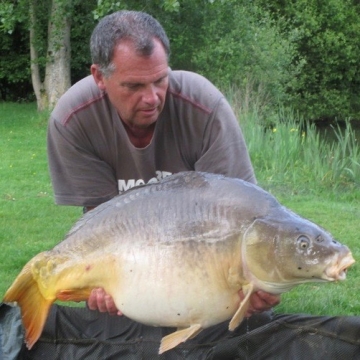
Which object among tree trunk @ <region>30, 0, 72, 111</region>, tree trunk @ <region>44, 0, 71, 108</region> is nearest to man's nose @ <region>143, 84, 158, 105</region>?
tree trunk @ <region>30, 0, 72, 111</region>

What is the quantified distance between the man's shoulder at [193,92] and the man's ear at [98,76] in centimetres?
24

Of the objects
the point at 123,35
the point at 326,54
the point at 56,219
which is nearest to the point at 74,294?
the point at 123,35

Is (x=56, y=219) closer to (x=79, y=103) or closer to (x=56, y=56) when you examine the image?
(x=79, y=103)

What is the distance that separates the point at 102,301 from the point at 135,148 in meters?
0.63

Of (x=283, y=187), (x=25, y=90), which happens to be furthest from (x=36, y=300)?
(x=25, y=90)

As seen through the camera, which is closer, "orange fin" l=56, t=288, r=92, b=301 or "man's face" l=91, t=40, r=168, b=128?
"orange fin" l=56, t=288, r=92, b=301

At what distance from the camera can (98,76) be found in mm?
2475

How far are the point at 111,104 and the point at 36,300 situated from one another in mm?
744

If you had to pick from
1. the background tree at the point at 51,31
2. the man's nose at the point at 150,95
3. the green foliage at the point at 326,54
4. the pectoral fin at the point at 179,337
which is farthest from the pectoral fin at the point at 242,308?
the green foliage at the point at 326,54

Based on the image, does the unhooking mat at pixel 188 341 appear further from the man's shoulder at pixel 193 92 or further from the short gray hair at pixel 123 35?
the short gray hair at pixel 123 35

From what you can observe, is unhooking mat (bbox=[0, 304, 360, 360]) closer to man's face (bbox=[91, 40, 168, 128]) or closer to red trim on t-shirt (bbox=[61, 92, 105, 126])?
red trim on t-shirt (bbox=[61, 92, 105, 126])

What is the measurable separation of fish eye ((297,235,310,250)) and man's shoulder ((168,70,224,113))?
30.3 inches

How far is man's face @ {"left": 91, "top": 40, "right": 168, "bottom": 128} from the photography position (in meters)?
2.29

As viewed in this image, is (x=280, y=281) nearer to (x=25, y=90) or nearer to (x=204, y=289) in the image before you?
(x=204, y=289)
